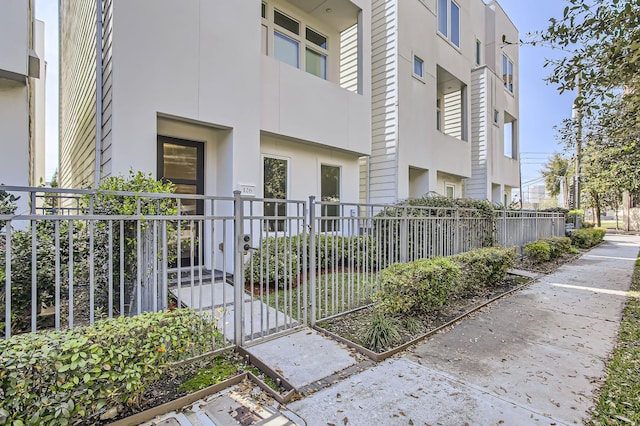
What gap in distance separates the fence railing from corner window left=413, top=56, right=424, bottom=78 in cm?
648

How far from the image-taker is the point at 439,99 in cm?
1412

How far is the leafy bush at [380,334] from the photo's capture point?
12.8ft

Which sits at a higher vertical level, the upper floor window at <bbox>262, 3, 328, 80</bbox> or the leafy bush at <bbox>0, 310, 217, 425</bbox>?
the upper floor window at <bbox>262, 3, 328, 80</bbox>

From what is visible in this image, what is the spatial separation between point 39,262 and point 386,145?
9030mm

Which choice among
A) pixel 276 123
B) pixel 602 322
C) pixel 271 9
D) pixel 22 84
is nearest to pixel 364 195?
pixel 276 123

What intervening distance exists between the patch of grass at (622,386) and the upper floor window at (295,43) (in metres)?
8.34

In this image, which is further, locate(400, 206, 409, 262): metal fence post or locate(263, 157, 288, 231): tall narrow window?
locate(263, 157, 288, 231): tall narrow window

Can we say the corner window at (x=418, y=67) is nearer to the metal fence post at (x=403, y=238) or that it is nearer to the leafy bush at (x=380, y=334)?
the metal fence post at (x=403, y=238)

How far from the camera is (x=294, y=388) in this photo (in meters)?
2.97

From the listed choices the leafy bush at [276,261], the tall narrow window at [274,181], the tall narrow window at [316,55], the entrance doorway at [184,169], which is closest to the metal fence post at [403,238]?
the leafy bush at [276,261]

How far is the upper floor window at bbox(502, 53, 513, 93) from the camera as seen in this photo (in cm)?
1711

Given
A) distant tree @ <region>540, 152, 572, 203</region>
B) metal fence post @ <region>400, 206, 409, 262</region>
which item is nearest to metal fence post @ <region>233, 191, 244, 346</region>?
metal fence post @ <region>400, 206, 409, 262</region>

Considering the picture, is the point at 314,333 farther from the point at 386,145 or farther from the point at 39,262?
the point at 386,145

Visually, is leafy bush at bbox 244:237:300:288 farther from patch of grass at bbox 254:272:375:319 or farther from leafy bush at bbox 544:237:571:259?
leafy bush at bbox 544:237:571:259
